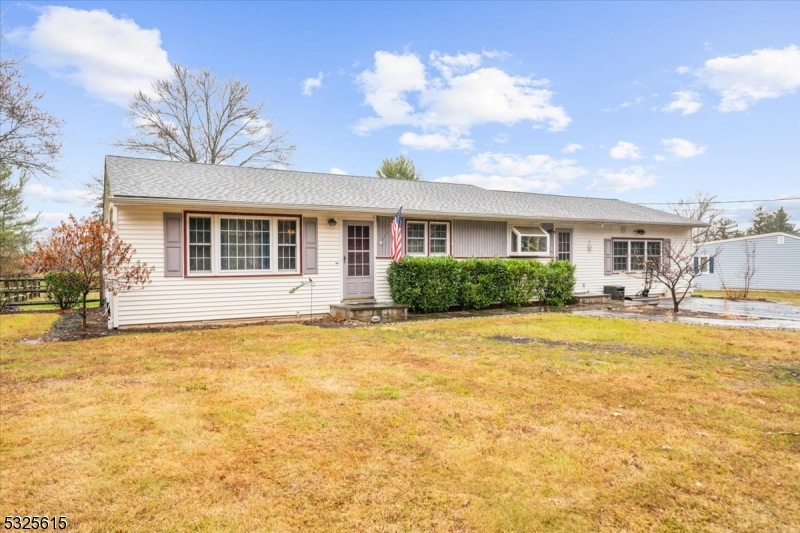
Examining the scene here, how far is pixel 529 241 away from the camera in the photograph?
14.1 meters

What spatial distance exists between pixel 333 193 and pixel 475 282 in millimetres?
4664

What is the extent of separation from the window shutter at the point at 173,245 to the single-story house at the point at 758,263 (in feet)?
74.3

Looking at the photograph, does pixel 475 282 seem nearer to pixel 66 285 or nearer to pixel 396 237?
pixel 396 237

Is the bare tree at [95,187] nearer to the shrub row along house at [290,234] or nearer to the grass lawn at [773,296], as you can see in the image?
the shrub row along house at [290,234]

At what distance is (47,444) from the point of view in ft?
10.7

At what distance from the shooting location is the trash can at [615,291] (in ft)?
50.4

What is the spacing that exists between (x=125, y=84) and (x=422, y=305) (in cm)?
2062

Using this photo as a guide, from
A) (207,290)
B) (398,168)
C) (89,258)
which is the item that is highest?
(398,168)

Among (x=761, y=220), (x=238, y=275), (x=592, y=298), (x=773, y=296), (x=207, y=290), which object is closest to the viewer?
(x=207, y=290)

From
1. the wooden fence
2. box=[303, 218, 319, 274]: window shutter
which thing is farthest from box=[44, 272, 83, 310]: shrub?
box=[303, 218, 319, 274]: window shutter

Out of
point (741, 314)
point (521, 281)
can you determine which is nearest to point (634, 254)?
point (741, 314)

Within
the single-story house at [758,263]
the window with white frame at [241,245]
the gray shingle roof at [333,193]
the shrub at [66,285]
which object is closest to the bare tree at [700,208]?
the single-story house at [758,263]

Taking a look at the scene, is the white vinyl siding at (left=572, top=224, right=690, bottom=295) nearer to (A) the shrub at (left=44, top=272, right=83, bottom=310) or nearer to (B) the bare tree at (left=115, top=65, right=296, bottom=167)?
(A) the shrub at (left=44, top=272, right=83, bottom=310)

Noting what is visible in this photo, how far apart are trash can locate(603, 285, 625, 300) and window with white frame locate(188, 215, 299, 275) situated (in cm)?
1102
